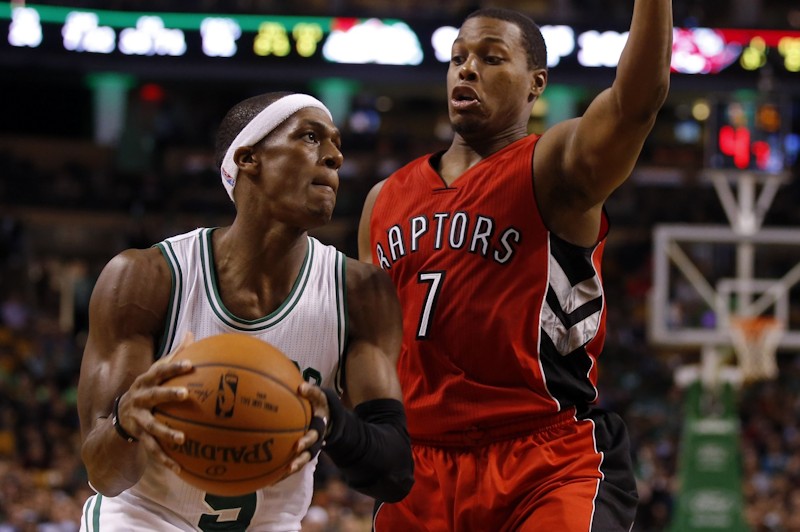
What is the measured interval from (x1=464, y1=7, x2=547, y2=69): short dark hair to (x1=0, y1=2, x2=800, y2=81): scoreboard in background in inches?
561

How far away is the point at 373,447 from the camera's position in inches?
131

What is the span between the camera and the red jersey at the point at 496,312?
3947 millimetres

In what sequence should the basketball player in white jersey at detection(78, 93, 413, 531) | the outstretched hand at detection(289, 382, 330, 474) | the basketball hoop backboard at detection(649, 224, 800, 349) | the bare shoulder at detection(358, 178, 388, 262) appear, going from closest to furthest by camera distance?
1. the outstretched hand at detection(289, 382, 330, 474)
2. the basketball player in white jersey at detection(78, 93, 413, 531)
3. the bare shoulder at detection(358, 178, 388, 262)
4. the basketball hoop backboard at detection(649, 224, 800, 349)

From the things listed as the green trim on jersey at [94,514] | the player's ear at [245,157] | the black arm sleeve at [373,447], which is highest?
the player's ear at [245,157]

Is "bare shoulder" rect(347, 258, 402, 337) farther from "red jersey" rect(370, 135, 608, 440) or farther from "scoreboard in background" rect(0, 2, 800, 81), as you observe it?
"scoreboard in background" rect(0, 2, 800, 81)

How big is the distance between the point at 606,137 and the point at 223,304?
1242mm

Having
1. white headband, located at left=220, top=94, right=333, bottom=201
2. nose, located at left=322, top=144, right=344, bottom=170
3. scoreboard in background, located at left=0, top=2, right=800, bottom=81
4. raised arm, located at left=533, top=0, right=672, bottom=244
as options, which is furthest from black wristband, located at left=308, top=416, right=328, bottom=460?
Result: scoreboard in background, located at left=0, top=2, right=800, bottom=81

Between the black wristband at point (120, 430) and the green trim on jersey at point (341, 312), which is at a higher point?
the green trim on jersey at point (341, 312)

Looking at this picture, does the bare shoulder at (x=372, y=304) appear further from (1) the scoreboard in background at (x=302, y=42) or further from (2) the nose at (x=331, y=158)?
(1) the scoreboard in background at (x=302, y=42)

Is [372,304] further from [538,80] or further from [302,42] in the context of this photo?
[302,42]

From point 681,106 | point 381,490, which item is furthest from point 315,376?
point 681,106

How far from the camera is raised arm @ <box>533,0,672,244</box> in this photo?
3.53 m

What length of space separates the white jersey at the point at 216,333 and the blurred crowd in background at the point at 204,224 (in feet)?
23.2

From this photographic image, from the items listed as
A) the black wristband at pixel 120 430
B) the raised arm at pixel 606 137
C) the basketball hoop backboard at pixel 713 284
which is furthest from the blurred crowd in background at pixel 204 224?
the black wristband at pixel 120 430
